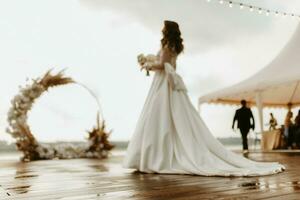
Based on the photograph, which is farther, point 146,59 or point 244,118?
point 244,118

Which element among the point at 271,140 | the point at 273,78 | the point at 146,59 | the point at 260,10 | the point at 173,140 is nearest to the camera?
the point at 173,140

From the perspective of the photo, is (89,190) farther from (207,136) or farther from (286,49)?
(286,49)

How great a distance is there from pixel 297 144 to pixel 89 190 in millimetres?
8976

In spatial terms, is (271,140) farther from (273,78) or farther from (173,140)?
(173,140)

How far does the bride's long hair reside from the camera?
162 inches

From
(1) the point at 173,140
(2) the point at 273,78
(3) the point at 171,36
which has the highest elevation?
(2) the point at 273,78

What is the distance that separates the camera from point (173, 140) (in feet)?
12.9

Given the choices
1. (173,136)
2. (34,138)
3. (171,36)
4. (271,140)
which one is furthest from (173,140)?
(271,140)

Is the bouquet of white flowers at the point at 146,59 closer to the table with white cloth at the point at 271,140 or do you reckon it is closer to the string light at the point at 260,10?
the string light at the point at 260,10

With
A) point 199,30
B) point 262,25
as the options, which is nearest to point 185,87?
point 199,30

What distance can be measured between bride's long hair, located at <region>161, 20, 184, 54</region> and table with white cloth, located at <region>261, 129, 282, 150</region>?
7.76 metres

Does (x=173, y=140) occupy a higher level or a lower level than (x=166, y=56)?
lower

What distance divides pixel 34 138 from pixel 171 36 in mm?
4557

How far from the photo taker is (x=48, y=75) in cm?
834
